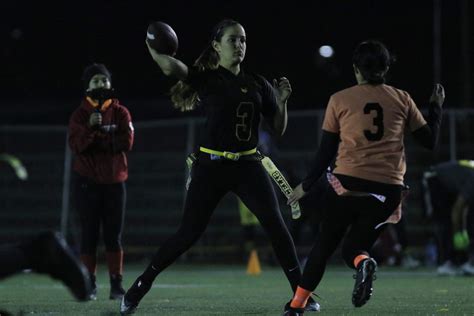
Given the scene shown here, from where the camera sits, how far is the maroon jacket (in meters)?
9.40

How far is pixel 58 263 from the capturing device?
5.83 metres

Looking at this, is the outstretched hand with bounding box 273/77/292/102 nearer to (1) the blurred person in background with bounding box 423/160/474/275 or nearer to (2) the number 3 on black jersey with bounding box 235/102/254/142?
(2) the number 3 on black jersey with bounding box 235/102/254/142

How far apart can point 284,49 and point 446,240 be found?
12.0m

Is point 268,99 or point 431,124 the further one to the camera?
point 268,99

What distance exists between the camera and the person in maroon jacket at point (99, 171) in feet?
30.8

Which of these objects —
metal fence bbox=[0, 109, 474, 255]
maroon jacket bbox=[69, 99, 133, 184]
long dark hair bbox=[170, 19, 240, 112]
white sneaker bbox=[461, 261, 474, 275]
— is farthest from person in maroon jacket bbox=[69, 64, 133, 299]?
metal fence bbox=[0, 109, 474, 255]

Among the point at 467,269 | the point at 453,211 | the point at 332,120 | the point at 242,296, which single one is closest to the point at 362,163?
the point at 332,120

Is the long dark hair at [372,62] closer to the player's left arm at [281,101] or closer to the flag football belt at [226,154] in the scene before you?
the player's left arm at [281,101]

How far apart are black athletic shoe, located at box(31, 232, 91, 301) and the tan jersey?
5.81ft

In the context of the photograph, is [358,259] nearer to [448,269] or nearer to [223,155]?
[223,155]

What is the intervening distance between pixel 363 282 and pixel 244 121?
1.59m

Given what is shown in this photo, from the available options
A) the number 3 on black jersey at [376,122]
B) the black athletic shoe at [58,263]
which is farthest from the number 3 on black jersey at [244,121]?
the black athletic shoe at [58,263]

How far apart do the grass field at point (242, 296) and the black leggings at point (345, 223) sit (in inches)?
39.8

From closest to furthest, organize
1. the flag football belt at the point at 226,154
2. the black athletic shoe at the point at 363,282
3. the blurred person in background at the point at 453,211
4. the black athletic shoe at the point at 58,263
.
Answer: the black athletic shoe at the point at 58,263, the black athletic shoe at the point at 363,282, the flag football belt at the point at 226,154, the blurred person in background at the point at 453,211
